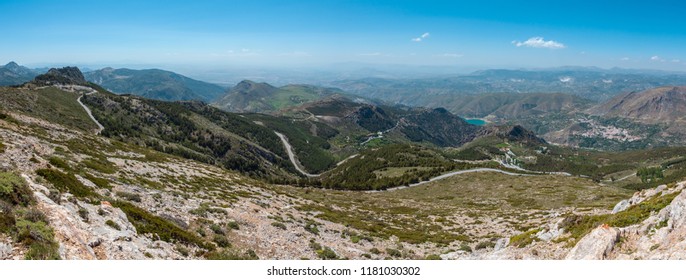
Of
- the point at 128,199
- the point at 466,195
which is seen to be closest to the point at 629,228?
the point at 128,199

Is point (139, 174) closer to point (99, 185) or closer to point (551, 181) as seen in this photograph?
point (99, 185)

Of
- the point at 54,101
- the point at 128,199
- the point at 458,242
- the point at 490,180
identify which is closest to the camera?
the point at 128,199

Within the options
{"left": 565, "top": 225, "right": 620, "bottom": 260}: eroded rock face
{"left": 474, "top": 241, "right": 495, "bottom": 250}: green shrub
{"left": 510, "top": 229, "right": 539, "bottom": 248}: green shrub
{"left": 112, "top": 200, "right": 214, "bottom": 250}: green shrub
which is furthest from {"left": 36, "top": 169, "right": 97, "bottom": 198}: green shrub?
{"left": 474, "top": 241, "right": 495, "bottom": 250}: green shrub

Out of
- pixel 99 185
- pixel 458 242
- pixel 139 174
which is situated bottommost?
pixel 458 242

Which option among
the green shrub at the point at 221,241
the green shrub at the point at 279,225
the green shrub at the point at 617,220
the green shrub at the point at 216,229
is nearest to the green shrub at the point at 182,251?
the green shrub at the point at 221,241

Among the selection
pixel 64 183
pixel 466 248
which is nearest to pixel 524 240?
pixel 466 248
